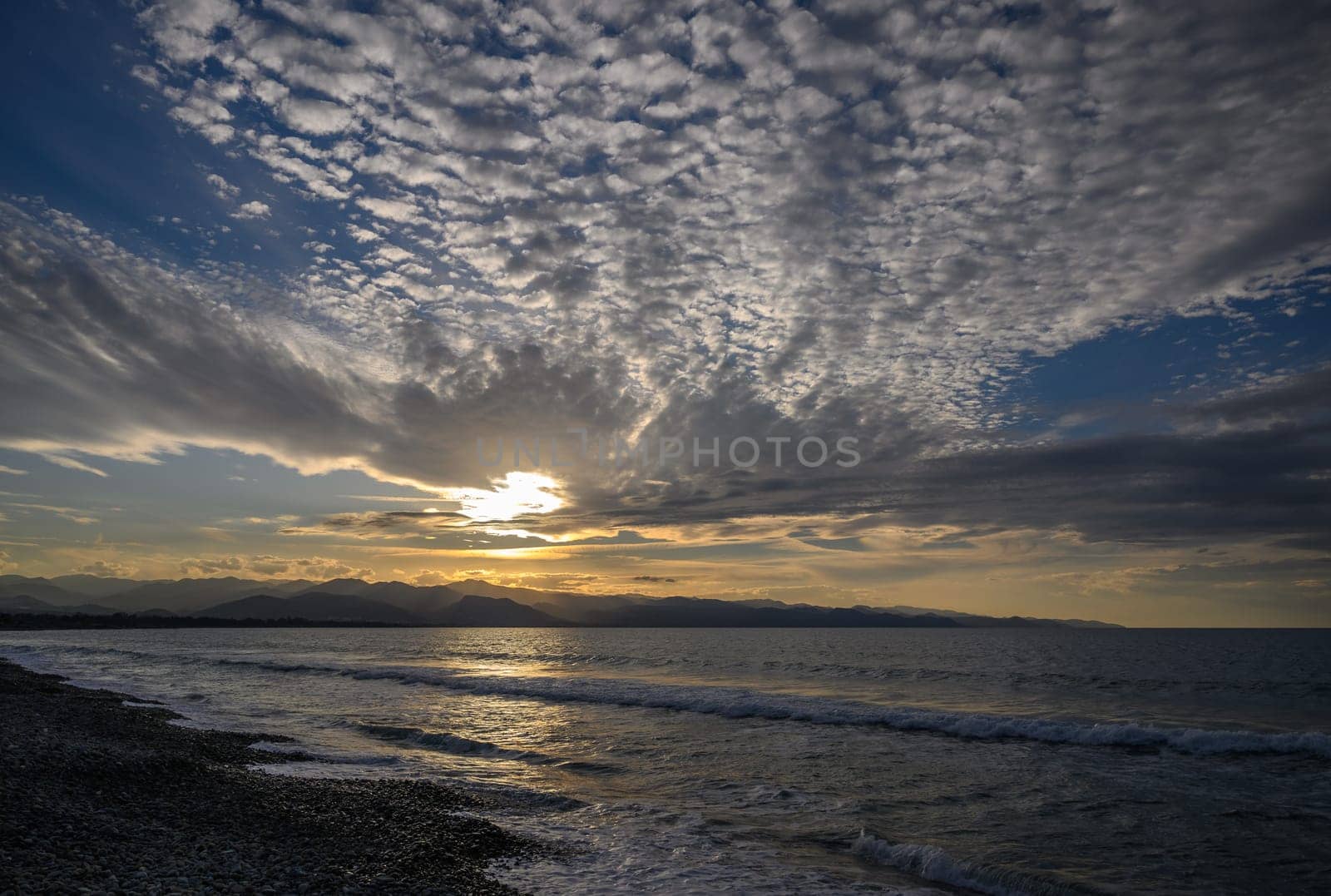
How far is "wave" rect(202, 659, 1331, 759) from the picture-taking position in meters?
28.2

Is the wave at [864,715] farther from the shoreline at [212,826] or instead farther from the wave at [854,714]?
the shoreline at [212,826]

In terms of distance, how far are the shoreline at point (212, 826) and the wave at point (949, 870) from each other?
7.42m

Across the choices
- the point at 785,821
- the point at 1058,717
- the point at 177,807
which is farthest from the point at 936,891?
the point at 1058,717

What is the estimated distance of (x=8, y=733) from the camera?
19.9 meters

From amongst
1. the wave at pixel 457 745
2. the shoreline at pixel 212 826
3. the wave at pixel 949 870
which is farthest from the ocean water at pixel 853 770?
the shoreline at pixel 212 826

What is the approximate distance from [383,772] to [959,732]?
971 inches

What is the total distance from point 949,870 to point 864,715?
22469mm

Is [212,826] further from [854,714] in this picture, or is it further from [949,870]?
[854,714]

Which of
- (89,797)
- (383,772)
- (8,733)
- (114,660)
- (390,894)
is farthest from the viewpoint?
(114,660)

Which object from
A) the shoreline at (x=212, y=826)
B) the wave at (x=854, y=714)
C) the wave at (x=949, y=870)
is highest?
the shoreline at (x=212, y=826)

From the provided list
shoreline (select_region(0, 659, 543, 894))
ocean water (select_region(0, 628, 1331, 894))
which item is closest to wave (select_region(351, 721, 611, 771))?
ocean water (select_region(0, 628, 1331, 894))

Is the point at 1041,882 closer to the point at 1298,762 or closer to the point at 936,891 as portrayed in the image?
the point at 936,891

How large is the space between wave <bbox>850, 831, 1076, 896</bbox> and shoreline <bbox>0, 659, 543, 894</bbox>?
7.42 meters

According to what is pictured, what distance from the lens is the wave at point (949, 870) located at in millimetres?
13133
